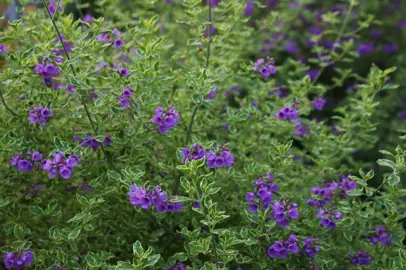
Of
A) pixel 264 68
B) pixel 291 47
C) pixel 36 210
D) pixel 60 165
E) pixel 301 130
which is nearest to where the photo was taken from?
pixel 60 165

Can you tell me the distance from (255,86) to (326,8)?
267 cm

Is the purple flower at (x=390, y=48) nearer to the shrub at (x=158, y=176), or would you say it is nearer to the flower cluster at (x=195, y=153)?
the shrub at (x=158, y=176)

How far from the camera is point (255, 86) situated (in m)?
2.40

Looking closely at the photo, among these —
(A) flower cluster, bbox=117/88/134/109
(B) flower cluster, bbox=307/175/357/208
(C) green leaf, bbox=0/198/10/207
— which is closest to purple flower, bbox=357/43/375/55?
(B) flower cluster, bbox=307/175/357/208

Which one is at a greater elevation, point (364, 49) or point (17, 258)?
point (17, 258)

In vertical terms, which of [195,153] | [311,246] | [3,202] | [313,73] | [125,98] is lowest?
[313,73]

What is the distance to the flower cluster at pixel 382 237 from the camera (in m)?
1.91

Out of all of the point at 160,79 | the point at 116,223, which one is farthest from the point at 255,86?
the point at 116,223

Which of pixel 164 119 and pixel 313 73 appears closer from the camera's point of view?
pixel 164 119

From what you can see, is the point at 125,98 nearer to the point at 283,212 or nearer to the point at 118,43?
the point at 118,43

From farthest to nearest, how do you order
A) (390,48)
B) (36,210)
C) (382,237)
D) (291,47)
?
1. (390,48)
2. (291,47)
3. (382,237)
4. (36,210)

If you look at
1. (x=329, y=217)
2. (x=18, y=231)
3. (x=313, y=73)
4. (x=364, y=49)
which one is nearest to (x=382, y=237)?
(x=329, y=217)

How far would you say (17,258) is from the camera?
1690 millimetres

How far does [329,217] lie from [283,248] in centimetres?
23
